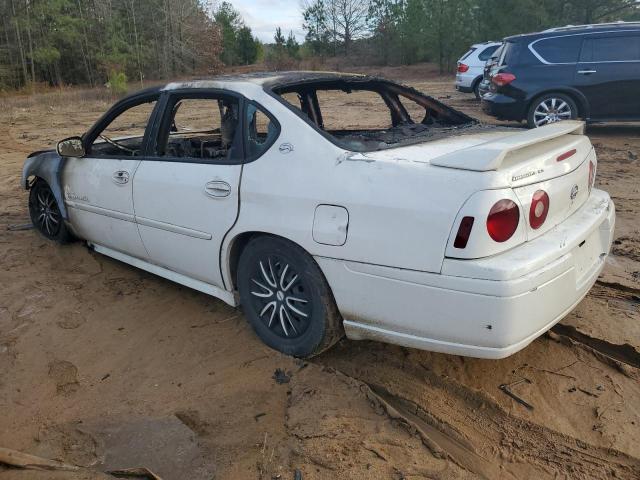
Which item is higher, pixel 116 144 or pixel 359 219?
pixel 116 144

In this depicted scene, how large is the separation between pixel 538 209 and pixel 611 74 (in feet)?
26.6

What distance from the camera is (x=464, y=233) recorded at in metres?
2.41

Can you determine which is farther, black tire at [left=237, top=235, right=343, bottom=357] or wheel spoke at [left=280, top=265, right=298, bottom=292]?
wheel spoke at [left=280, top=265, right=298, bottom=292]

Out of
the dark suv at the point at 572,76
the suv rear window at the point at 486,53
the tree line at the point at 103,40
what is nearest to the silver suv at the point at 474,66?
the suv rear window at the point at 486,53

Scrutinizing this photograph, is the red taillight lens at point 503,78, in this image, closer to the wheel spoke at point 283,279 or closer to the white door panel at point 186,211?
the white door panel at point 186,211

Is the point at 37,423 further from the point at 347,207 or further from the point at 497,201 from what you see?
the point at 497,201

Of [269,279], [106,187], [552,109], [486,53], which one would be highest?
[486,53]

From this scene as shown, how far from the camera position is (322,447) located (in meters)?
2.52

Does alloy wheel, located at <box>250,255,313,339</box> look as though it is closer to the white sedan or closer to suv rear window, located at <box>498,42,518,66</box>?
the white sedan

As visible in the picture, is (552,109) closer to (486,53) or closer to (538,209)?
(486,53)

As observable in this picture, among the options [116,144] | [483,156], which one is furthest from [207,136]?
[483,156]

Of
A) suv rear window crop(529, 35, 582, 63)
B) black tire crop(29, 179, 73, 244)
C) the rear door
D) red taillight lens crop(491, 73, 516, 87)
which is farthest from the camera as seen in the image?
red taillight lens crop(491, 73, 516, 87)

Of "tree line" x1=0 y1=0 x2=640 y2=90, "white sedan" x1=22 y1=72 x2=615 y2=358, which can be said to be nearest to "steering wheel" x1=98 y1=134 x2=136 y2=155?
"white sedan" x1=22 y1=72 x2=615 y2=358

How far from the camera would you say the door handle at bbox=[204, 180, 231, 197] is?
320 cm
